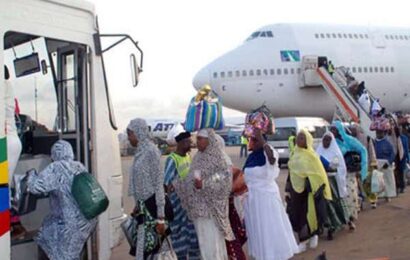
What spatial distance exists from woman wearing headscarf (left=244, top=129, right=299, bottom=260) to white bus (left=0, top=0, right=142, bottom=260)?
1489 mm

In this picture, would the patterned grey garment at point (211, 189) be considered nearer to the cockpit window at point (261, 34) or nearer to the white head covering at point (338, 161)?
the white head covering at point (338, 161)

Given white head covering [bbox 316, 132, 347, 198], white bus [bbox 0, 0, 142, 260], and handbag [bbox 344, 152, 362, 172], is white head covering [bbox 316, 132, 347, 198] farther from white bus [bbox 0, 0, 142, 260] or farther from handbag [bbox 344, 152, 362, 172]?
white bus [bbox 0, 0, 142, 260]

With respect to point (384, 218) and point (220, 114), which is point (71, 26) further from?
point (384, 218)

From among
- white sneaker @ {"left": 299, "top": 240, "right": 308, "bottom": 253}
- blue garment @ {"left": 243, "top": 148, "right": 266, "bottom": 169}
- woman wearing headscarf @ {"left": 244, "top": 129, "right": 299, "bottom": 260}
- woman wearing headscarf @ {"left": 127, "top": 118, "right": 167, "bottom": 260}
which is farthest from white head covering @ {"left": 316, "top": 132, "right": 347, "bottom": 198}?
woman wearing headscarf @ {"left": 127, "top": 118, "right": 167, "bottom": 260}

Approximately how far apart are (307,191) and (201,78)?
609 inches

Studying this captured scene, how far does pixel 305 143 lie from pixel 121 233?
2978 mm

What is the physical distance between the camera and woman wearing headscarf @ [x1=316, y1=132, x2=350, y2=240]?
840 centimetres

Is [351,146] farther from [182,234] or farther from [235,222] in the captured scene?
[182,234]

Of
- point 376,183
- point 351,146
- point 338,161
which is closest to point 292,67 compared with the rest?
point 376,183

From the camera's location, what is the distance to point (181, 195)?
5.84 meters

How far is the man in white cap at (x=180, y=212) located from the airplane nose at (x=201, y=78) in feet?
54.5

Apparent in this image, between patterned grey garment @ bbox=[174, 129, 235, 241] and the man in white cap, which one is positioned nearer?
patterned grey garment @ bbox=[174, 129, 235, 241]

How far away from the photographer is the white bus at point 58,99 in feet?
15.9

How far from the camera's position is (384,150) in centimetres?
1177
